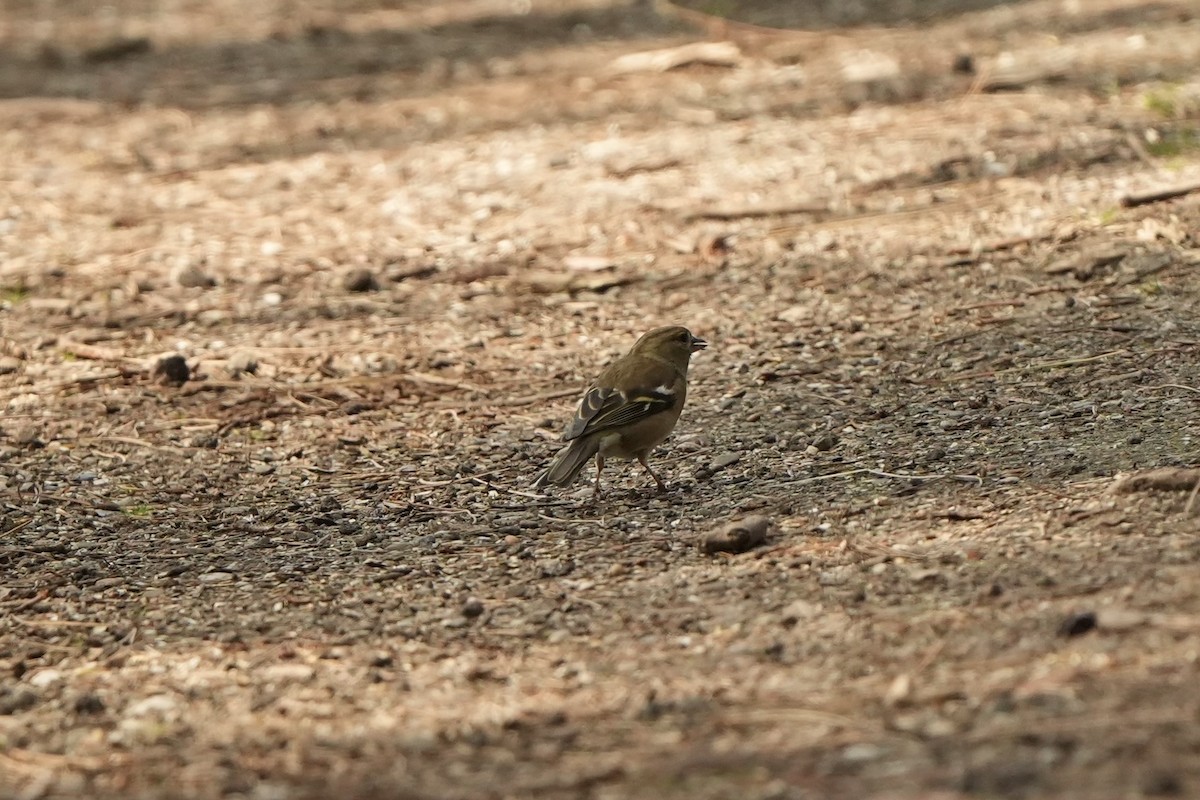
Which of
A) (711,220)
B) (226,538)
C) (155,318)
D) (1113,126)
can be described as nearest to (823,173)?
(711,220)

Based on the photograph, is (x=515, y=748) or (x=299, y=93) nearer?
(x=515, y=748)

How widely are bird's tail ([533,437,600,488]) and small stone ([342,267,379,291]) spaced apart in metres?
2.55

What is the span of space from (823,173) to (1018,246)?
1.55 meters

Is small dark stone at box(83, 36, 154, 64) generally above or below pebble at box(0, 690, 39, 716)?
above

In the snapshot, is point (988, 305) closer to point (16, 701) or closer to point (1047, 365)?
point (1047, 365)

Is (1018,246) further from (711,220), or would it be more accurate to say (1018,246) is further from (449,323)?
(449,323)

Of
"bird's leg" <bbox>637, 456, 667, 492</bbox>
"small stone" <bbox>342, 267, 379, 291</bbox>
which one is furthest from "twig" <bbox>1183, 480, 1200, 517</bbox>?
"small stone" <bbox>342, 267, 379, 291</bbox>

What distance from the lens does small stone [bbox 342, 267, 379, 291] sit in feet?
Result: 25.9

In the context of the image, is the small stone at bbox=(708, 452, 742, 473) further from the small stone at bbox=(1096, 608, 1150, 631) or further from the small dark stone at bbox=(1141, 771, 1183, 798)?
the small dark stone at bbox=(1141, 771, 1183, 798)

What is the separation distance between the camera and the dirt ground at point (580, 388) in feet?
12.3

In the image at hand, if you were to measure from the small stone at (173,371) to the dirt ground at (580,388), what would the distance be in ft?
0.05

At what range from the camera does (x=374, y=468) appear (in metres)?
6.05

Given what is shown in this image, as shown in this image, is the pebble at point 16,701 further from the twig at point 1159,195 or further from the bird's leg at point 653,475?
the twig at point 1159,195

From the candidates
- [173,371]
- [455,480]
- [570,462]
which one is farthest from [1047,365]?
[173,371]
